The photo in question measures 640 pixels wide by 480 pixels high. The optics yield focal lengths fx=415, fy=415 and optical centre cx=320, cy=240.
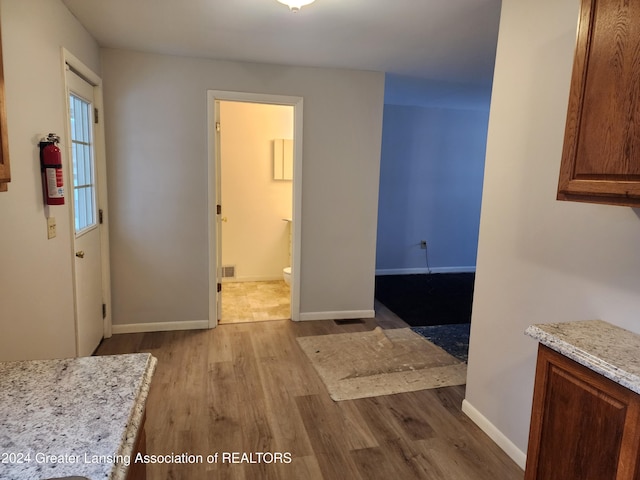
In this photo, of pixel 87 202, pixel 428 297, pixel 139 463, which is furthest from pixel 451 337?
pixel 87 202

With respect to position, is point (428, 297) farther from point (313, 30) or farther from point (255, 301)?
point (313, 30)

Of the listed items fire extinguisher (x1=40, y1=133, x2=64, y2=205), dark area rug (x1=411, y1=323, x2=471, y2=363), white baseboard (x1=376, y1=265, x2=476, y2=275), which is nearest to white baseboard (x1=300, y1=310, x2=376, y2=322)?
dark area rug (x1=411, y1=323, x2=471, y2=363)

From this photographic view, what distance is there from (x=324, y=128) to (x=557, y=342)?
2849mm

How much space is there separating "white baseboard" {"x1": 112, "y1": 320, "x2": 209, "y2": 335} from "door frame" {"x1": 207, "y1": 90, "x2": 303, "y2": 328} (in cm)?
11

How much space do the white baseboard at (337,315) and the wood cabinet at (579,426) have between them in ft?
8.56

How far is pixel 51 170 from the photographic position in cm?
208

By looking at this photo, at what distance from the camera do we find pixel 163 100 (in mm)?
3410

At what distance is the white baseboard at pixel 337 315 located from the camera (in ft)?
13.2

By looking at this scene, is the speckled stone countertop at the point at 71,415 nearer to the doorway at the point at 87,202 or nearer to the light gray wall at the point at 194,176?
the doorway at the point at 87,202

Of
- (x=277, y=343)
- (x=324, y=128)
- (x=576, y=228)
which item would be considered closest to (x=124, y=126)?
(x=324, y=128)

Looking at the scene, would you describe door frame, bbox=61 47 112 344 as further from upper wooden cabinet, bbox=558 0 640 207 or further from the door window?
upper wooden cabinet, bbox=558 0 640 207

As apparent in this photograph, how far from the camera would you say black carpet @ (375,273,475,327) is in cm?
423

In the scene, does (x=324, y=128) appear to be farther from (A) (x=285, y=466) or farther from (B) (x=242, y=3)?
(A) (x=285, y=466)

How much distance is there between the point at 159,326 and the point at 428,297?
299 cm
